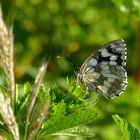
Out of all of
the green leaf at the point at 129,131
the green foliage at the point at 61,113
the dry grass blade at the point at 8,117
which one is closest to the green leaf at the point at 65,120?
the green foliage at the point at 61,113

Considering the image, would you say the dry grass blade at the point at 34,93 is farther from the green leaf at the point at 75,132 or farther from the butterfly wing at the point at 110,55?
the butterfly wing at the point at 110,55

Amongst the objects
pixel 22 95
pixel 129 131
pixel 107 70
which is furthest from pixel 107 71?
pixel 129 131

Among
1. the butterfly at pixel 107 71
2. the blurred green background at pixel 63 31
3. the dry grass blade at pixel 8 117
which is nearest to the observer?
the dry grass blade at pixel 8 117

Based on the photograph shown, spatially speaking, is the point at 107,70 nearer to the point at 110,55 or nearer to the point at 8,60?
the point at 110,55

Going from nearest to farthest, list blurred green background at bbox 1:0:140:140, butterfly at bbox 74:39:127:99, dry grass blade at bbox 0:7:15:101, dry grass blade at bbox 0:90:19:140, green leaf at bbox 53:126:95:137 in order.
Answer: dry grass blade at bbox 0:90:19:140 → dry grass blade at bbox 0:7:15:101 → green leaf at bbox 53:126:95:137 → butterfly at bbox 74:39:127:99 → blurred green background at bbox 1:0:140:140

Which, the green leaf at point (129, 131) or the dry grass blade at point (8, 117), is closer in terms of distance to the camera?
the dry grass blade at point (8, 117)

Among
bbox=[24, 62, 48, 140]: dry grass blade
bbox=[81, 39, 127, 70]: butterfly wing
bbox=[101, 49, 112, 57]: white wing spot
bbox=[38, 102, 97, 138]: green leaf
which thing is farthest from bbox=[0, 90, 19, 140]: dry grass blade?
bbox=[101, 49, 112, 57]: white wing spot

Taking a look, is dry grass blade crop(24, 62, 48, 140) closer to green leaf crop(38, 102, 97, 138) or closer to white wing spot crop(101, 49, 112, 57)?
green leaf crop(38, 102, 97, 138)
